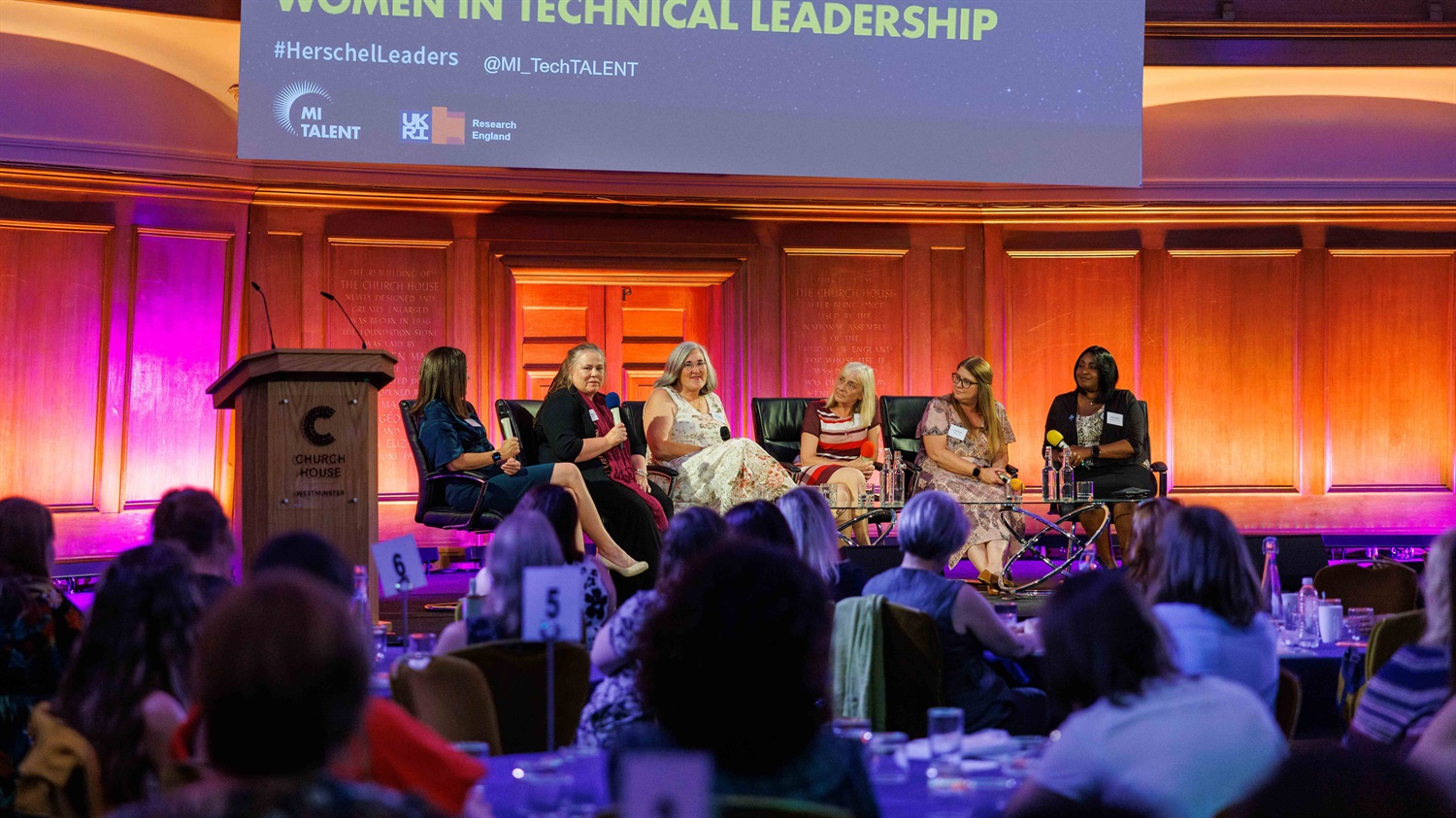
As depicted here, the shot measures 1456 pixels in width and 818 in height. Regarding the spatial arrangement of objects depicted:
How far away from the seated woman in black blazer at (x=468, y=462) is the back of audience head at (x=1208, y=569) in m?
3.47

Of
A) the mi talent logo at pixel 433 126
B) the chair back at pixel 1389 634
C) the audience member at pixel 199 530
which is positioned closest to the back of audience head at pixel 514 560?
the audience member at pixel 199 530

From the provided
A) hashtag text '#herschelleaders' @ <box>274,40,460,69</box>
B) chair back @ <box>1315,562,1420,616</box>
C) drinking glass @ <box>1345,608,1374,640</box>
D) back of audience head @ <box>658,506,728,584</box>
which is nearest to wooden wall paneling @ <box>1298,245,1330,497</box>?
chair back @ <box>1315,562,1420,616</box>

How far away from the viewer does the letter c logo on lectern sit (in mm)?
4699

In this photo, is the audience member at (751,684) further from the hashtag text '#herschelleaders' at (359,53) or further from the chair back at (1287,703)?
the hashtag text '#herschelleaders' at (359,53)

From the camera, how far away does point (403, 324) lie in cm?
821

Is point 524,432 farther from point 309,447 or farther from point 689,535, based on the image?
point 689,535

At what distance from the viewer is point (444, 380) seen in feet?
20.2

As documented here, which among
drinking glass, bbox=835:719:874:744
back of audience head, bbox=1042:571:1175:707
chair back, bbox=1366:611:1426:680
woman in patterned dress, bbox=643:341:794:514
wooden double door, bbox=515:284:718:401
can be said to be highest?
wooden double door, bbox=515:284:718:401

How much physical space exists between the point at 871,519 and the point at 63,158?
15.8 feet

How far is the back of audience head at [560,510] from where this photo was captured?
3574 millimetres

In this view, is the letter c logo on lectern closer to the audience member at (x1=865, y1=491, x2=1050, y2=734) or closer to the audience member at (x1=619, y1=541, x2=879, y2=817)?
the audience member at (x1=865, y1=491, x2=1050, y2=734)

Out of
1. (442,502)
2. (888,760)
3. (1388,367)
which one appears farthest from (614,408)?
(1388,367)

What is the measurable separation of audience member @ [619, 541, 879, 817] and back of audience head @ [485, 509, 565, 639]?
137 cm

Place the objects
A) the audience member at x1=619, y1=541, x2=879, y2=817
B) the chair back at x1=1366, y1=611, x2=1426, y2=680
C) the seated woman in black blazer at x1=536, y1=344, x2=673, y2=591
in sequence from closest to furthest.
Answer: the audience member at x1=619, y1=541, x2=879, y2=817 → the chair back at x1=1366, y1=611, x2=1426, y2=680 → the seated woman in black blazer at x1=536, y1=344, x2=673, y2=591
